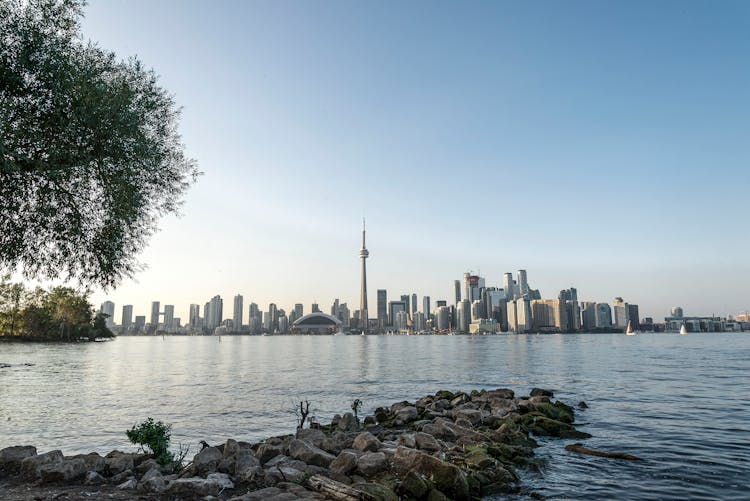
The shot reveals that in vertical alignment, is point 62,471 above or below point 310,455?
above

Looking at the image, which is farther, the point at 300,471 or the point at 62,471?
the point at 300,471

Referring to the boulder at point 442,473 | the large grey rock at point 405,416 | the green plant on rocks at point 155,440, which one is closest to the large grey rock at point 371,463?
the boulder at point 442,473

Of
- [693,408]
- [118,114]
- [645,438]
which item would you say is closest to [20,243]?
[118,114]

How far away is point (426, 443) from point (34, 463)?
1258 centimetres

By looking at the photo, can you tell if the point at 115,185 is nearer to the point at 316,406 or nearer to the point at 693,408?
the point at 316,406

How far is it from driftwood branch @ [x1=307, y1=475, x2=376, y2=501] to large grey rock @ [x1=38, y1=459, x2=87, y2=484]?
7.12 metres

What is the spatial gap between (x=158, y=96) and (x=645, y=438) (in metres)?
26.0

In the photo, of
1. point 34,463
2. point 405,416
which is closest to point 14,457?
point 34,463

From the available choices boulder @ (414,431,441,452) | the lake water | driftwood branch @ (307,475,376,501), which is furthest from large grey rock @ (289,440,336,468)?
the lake water

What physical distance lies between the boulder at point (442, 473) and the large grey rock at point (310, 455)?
8.69 feet

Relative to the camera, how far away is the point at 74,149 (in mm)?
15344

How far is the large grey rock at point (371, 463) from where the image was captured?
1398 centimetres

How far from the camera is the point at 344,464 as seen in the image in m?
14.3

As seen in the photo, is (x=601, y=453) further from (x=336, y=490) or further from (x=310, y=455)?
(x=336, y=490)
